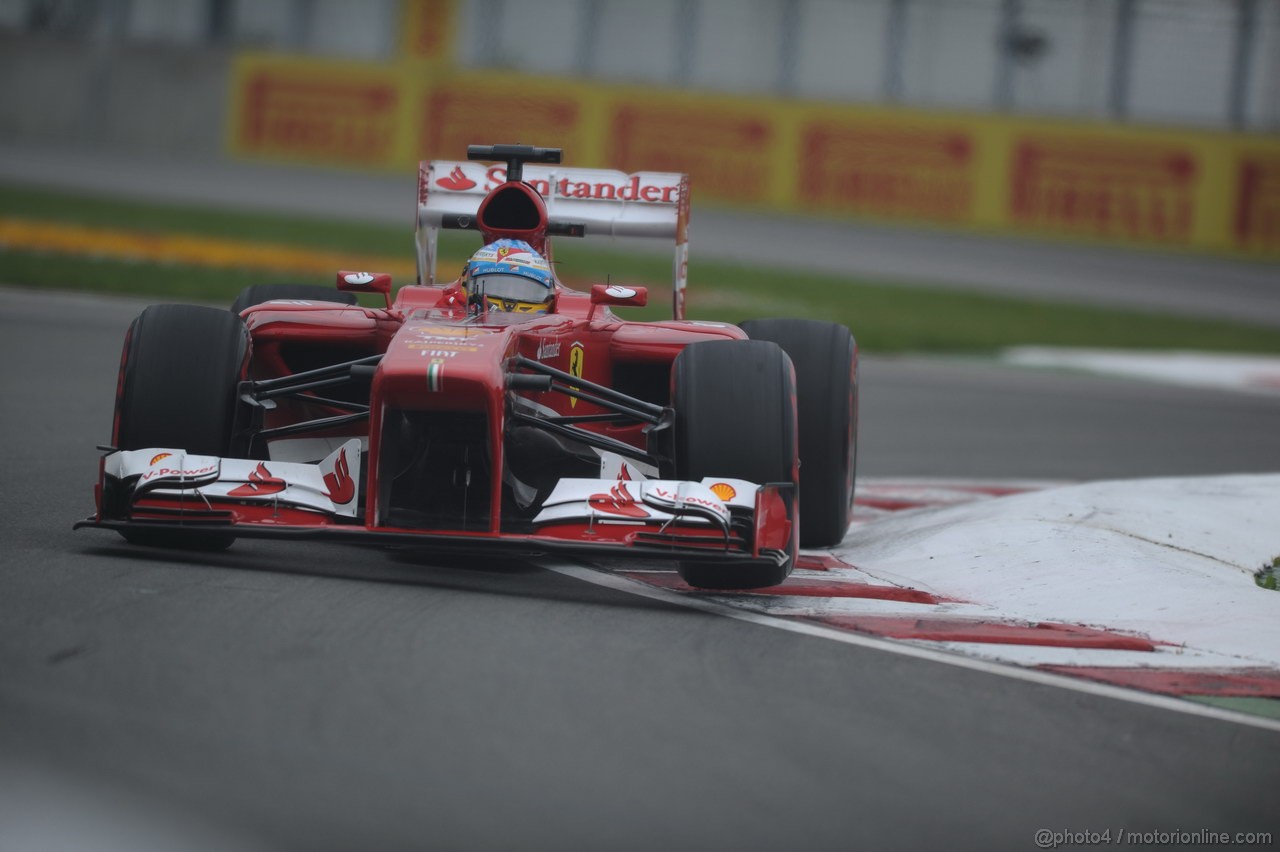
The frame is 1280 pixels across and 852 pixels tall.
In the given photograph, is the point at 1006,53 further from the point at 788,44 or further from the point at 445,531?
the point at 445,531

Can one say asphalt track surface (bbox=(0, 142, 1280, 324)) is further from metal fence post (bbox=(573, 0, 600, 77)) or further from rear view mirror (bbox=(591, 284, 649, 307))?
rear view mirror (bbox=(591, 284, 649, 307))

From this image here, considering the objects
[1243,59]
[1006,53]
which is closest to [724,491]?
[1243,59]

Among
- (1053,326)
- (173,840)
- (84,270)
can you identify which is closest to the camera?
(173,840)

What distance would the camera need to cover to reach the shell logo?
21.6 feet

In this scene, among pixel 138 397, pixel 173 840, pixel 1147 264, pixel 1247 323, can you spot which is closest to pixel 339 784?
pixel 173 840

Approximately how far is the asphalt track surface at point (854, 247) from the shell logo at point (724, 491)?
20.3 metres

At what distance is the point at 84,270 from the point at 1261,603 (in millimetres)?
14474

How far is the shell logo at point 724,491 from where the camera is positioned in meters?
6.60

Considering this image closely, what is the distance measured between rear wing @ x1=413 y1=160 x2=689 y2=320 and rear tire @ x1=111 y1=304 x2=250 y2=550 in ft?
6.87

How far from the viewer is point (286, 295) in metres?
8.77

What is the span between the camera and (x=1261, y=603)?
6914 millimetres

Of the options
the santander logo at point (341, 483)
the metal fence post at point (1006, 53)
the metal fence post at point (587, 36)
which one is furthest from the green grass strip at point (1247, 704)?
the metal fence post at point (587, 36)

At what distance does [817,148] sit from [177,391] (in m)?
26.6

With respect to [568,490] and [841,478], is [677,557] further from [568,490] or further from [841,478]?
[841,478]
